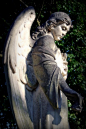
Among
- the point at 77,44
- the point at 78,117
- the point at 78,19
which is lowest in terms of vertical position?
the point at 78,117

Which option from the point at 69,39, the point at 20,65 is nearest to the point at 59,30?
the point at 20,65

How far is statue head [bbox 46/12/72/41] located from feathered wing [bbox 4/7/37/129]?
34cm

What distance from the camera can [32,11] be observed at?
3209 millimetres

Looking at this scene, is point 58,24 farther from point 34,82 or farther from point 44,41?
point 34,82

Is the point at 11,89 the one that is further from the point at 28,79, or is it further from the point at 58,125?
the point at 58,125

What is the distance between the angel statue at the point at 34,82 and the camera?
102 inches

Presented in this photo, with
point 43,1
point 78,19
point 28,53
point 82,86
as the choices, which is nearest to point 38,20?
point 43,1

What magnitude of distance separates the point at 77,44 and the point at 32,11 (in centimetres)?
378

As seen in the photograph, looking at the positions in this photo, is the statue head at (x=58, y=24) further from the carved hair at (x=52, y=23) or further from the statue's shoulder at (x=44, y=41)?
the statue's shoulder at (x=44, y=41)

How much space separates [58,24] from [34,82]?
3.51 feet

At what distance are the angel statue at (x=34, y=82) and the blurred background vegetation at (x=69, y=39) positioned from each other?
3098 mm

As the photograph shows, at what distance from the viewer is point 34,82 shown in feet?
9.58

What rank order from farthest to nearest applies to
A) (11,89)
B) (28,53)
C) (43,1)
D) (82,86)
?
(43,1), (82,86), (28,53), (11,89)

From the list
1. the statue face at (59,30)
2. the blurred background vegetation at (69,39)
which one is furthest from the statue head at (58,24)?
the blurred background vegetation at (69,39)
